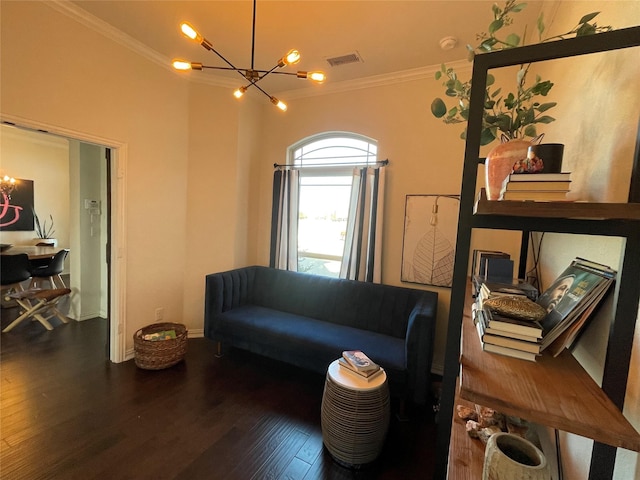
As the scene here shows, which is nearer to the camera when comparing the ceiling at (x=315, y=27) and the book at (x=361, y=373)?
the book at (x=361, y=373)

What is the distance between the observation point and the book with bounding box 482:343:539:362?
0.76m

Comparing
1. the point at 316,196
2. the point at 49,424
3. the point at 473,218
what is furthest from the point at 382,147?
the point at 49,424

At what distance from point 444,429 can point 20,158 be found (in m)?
7.66

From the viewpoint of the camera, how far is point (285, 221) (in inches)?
139

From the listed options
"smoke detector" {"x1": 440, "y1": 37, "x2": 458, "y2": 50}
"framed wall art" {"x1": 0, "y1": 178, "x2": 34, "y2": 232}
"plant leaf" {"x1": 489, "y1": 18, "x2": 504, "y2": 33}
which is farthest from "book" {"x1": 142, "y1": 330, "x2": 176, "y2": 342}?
"framed wall art" {"x1": 0, "y1": 178, "x2": 34, "y2": 232}

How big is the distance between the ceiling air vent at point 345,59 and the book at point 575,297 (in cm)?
255

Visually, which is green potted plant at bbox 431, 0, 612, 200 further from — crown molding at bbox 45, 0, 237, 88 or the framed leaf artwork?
crown molding at bbox 45, 0, 237, 88

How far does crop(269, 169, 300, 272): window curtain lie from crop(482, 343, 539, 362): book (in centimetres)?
285

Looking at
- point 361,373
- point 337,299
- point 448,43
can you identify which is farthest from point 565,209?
point 337,299

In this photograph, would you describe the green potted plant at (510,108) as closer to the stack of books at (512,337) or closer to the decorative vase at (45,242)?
the stack of books at (512,337)

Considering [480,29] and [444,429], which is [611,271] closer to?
[444,429]

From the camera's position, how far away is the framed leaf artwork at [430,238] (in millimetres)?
2771

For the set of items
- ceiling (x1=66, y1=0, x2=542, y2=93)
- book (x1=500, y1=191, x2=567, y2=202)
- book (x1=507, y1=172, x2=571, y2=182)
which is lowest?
book (x1=500, y1=191, x2=567, y2=202)

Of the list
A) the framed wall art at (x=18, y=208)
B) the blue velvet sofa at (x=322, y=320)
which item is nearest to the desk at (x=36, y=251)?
the framed wall art at (x=18, y=208)
